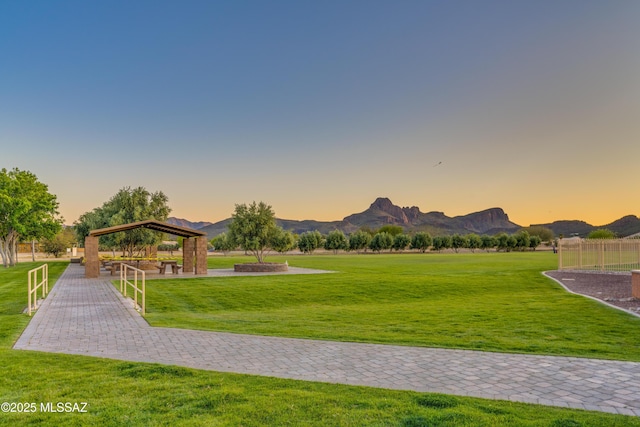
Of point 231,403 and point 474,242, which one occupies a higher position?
point 231,403

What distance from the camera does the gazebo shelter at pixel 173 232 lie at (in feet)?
76.4

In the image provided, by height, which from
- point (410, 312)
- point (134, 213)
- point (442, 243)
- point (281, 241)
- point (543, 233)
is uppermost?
point (134, 213)

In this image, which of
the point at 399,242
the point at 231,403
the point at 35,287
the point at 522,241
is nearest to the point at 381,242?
the point at 399,242

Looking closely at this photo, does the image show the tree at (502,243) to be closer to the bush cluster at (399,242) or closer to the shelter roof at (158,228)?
the bush cluster at (399,242)

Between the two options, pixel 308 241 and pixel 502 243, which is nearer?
pixel 308 241

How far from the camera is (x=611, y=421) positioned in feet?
13.1

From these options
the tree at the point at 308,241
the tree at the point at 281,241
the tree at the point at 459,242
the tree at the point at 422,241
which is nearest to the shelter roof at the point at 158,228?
the tree at the point at 281,241

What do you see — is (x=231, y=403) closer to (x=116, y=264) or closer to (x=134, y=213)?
(x=116, y=264)

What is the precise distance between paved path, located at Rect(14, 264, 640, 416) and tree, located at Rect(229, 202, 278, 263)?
19.2 meters

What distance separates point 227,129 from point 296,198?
63.6 ft

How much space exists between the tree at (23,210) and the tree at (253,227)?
2360 centimetres

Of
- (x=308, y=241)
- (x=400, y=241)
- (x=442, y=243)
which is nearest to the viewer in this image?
(x=308, y=241)

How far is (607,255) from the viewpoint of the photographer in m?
24.5

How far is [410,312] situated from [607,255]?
18.6 metres
